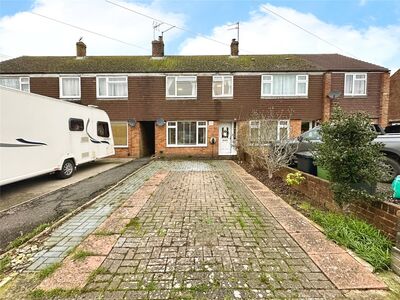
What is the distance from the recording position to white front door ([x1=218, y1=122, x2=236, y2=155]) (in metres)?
15.3

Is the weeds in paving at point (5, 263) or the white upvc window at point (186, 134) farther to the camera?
the white upvc window at point (186, 134)

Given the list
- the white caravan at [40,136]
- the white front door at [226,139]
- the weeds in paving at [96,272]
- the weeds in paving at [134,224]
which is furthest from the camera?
the white front door at [226,139]

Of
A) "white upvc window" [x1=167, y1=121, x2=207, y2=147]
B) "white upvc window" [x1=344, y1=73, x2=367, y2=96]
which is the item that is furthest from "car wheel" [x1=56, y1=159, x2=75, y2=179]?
"white upvc window" [x1=344, y1=73, x2=367, y2=96]

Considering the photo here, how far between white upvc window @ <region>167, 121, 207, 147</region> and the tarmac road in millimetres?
8211

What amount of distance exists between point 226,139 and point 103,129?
25.9 ft

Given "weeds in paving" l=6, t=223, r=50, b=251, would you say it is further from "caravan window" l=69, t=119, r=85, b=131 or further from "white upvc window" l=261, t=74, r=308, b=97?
"white upvc window" l=261, t=74, r=308, b=97

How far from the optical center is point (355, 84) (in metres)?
14.6

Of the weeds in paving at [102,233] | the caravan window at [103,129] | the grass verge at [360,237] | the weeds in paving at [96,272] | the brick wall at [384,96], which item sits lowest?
the weeds in paving at [102,233]

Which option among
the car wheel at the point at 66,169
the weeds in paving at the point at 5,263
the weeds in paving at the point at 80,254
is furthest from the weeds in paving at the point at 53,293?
the car wheel at the point at 66,169

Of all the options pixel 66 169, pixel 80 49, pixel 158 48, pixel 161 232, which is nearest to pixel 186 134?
pixel 158 48

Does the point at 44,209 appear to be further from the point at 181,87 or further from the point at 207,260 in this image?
the point at 181,87

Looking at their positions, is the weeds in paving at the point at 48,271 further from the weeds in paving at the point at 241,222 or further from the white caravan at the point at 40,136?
the white caravan at the point at 40,136

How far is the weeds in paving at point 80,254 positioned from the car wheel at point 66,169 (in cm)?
601

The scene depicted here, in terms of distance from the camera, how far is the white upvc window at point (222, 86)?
48.5ft
